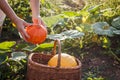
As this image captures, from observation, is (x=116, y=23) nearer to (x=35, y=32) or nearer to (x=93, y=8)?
(x=93, y=8)

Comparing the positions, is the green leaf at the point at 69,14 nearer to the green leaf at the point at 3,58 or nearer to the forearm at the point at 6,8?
the green leaf at the point at 3,58

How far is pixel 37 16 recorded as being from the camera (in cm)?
213

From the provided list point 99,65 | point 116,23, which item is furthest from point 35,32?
point 116,23

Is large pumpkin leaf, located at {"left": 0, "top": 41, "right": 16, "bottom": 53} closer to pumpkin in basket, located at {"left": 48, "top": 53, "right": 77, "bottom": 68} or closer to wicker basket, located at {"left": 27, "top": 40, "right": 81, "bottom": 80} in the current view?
wicker basket, located at {"left": 27, "top": 40, "right": 81, "bottom": 80}

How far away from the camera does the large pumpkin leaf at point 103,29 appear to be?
10.0ft

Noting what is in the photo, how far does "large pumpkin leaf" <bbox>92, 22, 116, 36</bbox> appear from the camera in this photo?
3.06m

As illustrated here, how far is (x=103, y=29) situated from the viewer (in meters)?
3.11

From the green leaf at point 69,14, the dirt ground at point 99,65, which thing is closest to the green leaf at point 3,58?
the dirt ground at point 99,65

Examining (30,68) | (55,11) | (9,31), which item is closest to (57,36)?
(30,68)

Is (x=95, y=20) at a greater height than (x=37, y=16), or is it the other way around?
(x=37, y=16)

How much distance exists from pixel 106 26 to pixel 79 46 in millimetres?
313

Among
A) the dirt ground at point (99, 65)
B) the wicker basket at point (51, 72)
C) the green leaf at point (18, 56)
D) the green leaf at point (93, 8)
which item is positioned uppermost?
the green leaf at point (93, 8)

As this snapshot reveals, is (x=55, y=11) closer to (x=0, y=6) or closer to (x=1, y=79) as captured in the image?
(x=1, y=79)

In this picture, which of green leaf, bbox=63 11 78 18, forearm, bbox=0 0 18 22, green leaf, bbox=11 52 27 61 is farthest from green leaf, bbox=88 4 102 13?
forearm, bbox=0 0 18 22
